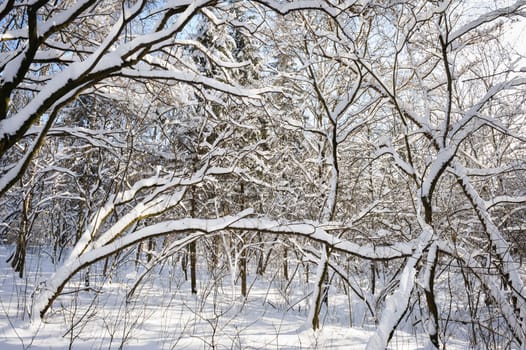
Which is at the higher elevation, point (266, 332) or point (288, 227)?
point (288, 227)

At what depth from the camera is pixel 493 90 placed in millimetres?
4449

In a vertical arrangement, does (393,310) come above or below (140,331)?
above

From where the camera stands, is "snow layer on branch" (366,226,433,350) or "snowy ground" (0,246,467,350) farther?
"snowy ground" (0,246,467,350)

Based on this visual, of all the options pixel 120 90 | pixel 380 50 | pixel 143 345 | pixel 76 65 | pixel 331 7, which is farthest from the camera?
pixel 380 50

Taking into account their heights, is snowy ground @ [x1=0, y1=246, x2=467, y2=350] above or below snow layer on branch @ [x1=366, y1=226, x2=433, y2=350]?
below

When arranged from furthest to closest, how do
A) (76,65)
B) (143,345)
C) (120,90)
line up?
1. (120,90)
2. (143,345)
3. (76,65)

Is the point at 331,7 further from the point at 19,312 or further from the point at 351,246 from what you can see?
the point at 19,312

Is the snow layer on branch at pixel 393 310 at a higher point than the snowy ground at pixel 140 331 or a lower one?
higher

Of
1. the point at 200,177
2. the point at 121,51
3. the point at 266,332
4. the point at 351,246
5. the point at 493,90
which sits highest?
the point at 493,90

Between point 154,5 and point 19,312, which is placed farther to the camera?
point 154,5

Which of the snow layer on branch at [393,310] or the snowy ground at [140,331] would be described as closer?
the snow layer on branch at [393,310]

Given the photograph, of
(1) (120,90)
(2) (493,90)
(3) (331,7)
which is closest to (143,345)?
(1) (120,90)

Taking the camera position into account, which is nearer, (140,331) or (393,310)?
(393,310)

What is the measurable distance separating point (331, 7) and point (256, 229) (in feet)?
9.33
